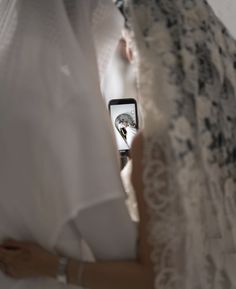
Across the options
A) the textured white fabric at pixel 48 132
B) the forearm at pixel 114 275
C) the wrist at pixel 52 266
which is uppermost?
the textured white fabric at pixel 48 132

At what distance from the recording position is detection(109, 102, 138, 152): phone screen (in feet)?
3.97

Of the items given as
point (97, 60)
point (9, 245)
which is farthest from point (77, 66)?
point (9, 245)

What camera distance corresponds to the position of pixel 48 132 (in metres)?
0.62

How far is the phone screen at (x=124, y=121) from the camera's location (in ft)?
3.97

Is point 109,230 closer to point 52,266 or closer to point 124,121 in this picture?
point 52,266

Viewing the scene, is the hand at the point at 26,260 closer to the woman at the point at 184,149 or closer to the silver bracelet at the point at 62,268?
the silver bracelet at the point at 62,268

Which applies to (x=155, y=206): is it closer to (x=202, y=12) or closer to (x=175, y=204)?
(x=175, y=204)

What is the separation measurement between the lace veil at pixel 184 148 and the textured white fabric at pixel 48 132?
0.25 feet

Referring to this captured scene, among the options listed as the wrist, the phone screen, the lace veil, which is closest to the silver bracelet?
the wrist

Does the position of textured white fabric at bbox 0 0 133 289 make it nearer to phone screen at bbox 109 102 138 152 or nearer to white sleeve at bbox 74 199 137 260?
white sleeve at bbox 74 199 137 260

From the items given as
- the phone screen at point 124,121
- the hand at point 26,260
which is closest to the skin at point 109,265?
the hand at point 26,260

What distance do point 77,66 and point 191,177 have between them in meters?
0.26

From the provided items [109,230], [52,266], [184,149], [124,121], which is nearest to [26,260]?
[52,266]

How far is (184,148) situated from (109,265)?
226 millimetres
